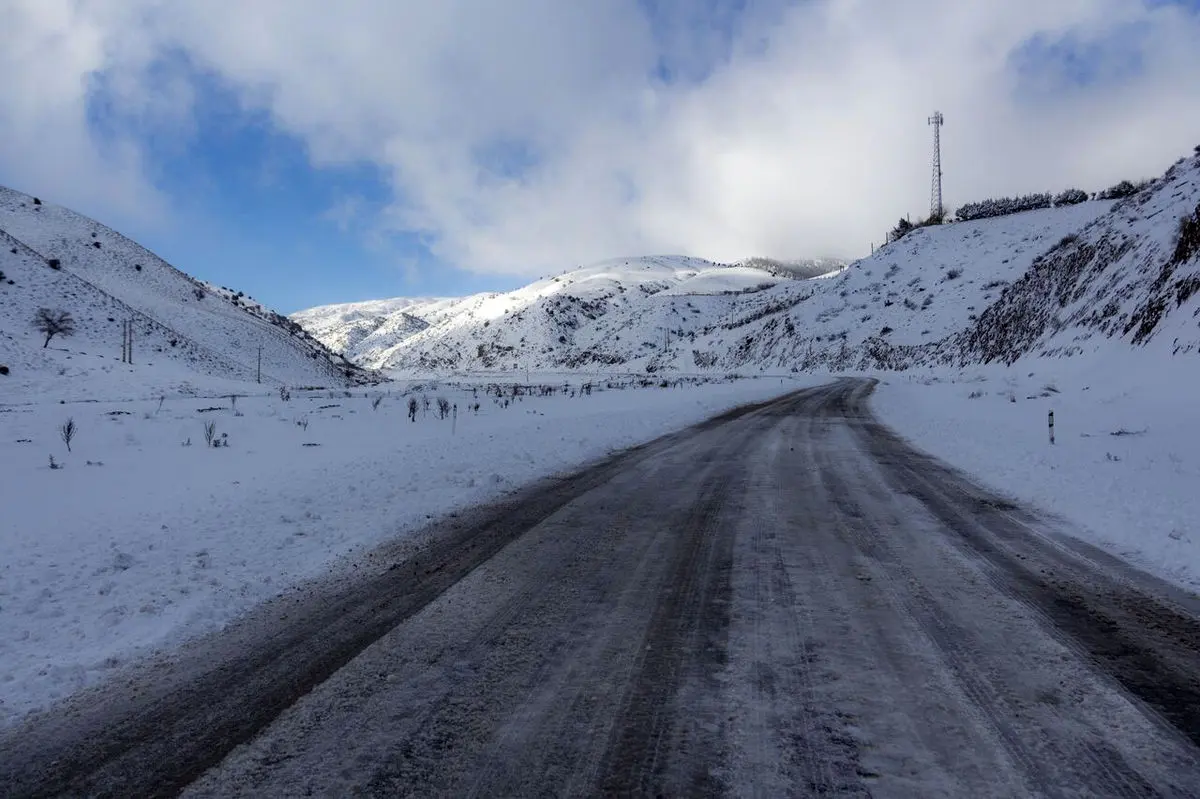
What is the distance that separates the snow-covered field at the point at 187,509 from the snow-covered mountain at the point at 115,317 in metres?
29.4

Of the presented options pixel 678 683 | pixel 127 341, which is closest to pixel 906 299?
pixel 127 341

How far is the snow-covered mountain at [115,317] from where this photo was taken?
40094mm

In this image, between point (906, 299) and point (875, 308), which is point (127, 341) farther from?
point (906, 299)

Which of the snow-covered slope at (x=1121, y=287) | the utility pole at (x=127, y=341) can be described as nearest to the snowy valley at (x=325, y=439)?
the snow-covered slope at (x=1121, y=287)

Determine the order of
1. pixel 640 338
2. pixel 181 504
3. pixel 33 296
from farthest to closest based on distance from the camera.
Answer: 1. pixel 640 338
2. pixel 33 296
3. pixel 181 504

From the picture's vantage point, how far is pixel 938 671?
3461 millimetres

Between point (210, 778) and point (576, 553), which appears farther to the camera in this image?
point (576, 553)

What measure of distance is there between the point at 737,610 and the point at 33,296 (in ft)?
206

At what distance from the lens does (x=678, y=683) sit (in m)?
3.37

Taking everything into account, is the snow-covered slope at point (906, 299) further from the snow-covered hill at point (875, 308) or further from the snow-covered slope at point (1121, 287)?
the snow-covered slope at point (1121, 287)

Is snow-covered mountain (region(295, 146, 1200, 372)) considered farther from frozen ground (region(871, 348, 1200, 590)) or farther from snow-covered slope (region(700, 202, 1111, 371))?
frozen ground (region(871, 348, 1200, 590))

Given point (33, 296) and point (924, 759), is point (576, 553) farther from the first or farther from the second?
point (33, 296)

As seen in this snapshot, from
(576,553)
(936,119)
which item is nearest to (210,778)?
(576,553)

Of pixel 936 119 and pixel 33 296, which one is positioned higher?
pixel 936 119
